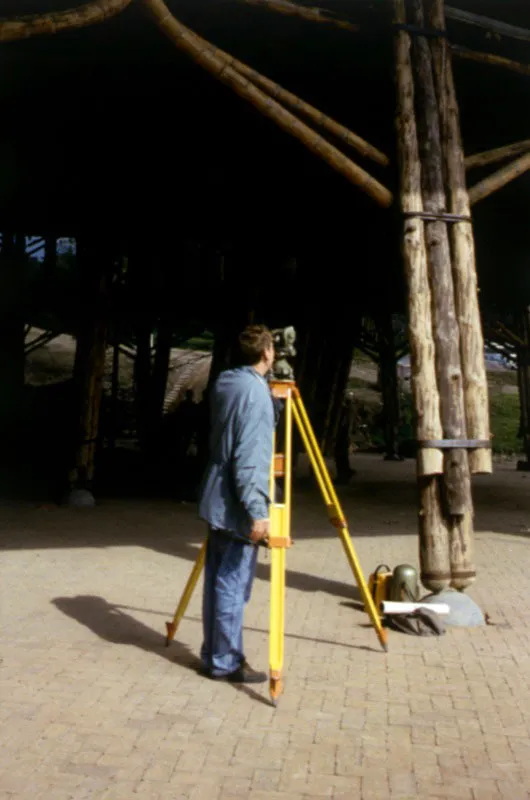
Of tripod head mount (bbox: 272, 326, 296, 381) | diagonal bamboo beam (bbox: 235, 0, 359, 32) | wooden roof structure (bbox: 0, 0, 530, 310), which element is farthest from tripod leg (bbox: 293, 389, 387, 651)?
diagonal bamboo beam (bbox: 235, 0, 359, 32)

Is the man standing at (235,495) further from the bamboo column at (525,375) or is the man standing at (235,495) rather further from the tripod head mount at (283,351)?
the bamboo column at (525,375)

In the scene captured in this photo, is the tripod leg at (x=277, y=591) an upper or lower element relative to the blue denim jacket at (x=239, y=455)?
lower

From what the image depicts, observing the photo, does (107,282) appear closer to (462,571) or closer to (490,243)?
(490,243)

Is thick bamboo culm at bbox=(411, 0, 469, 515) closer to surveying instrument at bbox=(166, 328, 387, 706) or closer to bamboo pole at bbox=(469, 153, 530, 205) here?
bamboo pole at bbox=(469, 153, 530, 205)

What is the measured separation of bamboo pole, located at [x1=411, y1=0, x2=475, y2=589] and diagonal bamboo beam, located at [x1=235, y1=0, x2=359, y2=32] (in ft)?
1.92

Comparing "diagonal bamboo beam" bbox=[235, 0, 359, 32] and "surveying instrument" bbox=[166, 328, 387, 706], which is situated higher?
"diagonal bamboo beam" bbox=[235, 0, 359, 32]

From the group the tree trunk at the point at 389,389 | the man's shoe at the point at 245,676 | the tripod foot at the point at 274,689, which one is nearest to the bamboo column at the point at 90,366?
the man's shoe at the point at 245,676

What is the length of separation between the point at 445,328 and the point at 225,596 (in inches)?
126

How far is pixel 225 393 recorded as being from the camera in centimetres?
542

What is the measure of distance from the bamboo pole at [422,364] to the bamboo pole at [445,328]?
59 millimetres

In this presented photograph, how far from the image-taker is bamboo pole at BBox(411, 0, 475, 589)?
7.43 m

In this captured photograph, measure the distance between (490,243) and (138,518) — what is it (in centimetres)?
687

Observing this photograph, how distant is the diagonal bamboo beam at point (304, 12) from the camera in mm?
7824

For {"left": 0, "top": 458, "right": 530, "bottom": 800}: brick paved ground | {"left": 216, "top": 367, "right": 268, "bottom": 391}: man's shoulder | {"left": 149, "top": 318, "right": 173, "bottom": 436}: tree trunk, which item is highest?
{"left": 149, "top": 318, "right": 173, "bottom": 436}: tree trunk
